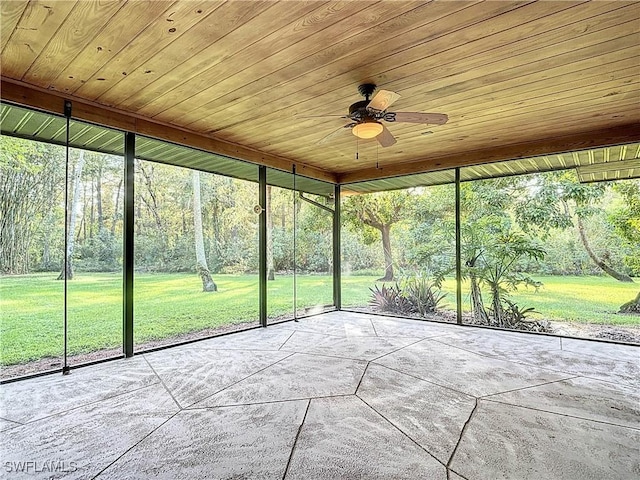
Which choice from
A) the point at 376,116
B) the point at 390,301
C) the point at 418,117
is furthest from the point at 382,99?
the point at 390,301

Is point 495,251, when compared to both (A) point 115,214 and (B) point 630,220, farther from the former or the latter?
(A) point 115,214

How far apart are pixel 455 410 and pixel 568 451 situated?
656mm

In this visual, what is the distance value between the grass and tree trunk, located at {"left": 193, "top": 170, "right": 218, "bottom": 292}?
0.49ft

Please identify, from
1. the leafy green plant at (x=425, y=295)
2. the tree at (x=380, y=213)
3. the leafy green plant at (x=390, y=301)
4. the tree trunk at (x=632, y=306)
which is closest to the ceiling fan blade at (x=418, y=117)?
the leafy green plant at (x=425, y=295)

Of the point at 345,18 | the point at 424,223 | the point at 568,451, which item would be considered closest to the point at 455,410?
the point at 568,451

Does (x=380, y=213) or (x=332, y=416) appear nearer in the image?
(x=332, y=416)

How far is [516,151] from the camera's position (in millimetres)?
4684

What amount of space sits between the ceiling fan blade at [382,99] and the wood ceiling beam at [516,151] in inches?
114

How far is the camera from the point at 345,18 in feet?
6.85

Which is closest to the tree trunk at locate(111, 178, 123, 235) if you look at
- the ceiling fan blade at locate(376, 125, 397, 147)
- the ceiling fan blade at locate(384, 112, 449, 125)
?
the ceiling fan blade at locate(376, 125, 397, 147)

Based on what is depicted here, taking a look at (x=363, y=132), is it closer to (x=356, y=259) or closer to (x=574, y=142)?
(x=574, y=142)

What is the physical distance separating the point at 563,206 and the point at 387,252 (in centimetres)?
346

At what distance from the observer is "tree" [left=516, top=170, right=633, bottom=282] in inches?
239

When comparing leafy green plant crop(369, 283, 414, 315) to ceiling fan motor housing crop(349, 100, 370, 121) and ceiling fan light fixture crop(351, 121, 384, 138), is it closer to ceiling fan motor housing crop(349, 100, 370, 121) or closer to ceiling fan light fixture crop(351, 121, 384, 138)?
ceiling fan light fixture crop(351, 121, 384, 138)
